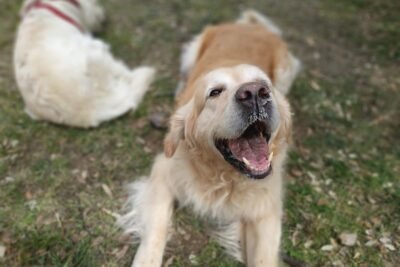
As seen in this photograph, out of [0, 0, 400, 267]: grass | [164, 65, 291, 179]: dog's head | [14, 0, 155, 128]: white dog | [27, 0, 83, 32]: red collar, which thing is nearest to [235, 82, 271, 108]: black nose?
[164, 65, 291, 179]: dog's head

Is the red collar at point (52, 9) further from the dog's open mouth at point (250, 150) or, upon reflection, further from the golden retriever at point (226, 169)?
the dog's open mouth at point (250, 150)

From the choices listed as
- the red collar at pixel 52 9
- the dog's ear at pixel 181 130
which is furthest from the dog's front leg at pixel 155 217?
the red collar at pixel 52 9

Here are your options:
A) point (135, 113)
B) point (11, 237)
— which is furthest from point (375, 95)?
point (11, 237)

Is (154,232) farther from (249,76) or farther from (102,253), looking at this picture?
(249,76)

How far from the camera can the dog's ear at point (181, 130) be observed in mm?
2969

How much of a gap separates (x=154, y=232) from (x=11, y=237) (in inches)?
38.0

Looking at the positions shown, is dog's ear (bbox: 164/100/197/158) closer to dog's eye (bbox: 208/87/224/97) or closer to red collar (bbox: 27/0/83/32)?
dog's eye (bbox: 208/87/224/97)

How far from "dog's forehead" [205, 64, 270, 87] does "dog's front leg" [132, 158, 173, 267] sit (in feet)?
2.68

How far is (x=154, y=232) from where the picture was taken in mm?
A: 2996

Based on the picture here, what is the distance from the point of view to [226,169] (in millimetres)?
2967

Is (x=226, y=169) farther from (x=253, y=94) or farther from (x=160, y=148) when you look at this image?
(x=160, y=148)

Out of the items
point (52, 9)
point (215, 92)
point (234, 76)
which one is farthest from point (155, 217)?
point (52, 9)

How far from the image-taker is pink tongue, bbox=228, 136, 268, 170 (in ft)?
9.03

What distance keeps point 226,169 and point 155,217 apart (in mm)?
588
